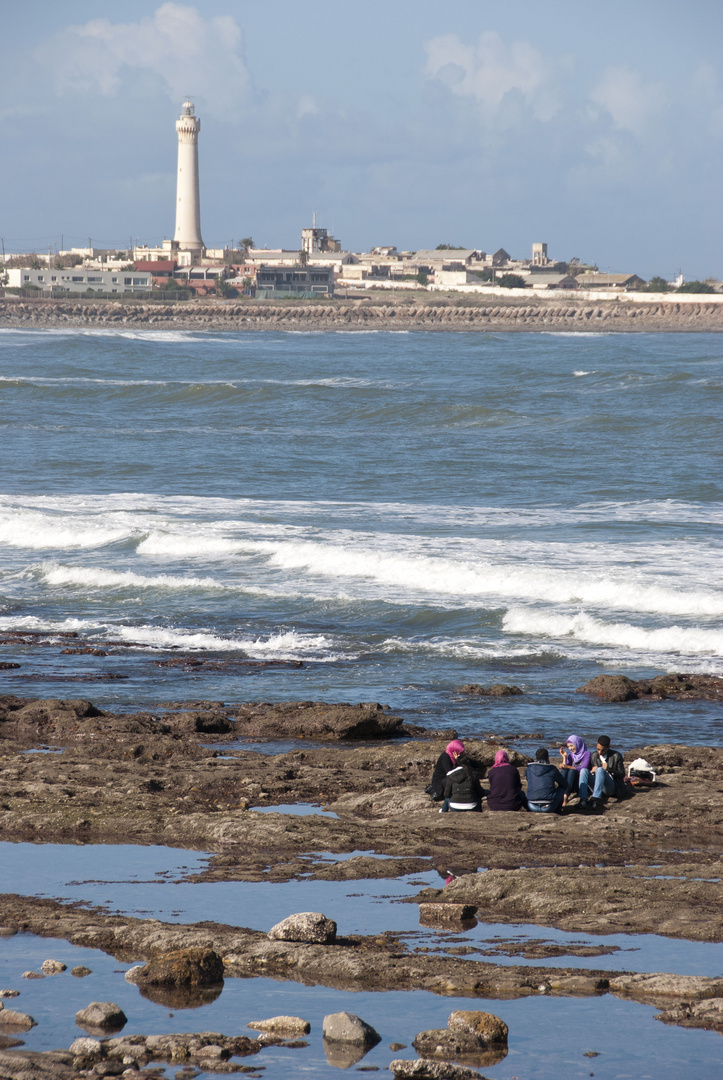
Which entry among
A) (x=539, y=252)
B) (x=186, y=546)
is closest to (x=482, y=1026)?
(x=186, y=546)

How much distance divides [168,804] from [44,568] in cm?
1114

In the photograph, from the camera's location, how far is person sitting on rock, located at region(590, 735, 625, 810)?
30.7ft

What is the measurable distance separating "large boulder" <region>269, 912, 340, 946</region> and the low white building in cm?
13557

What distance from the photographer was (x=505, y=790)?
912 cm

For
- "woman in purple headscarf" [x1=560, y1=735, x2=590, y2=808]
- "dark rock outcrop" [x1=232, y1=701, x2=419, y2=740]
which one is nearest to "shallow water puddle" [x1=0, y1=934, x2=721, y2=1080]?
"woman in purple headscarf" [x1=560, y1=735, x2=590, y2=808]

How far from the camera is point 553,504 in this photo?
1022 inches

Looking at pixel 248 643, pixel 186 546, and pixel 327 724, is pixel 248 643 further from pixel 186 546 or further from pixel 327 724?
pixel 186 546

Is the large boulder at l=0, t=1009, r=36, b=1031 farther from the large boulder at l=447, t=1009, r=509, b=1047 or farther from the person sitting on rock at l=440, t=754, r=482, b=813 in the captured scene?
the person sitting on rock at l=440, t=754, r=482, b=813

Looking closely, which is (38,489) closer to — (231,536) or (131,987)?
(231,536)

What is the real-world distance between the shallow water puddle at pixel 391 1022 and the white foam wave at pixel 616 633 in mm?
9805

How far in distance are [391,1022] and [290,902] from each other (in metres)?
1.60

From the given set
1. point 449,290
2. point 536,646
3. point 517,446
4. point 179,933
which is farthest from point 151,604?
point 449,290

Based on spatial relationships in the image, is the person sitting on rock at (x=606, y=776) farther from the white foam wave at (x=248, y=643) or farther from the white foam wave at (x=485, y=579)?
the white foam wave at (x=485, y=579)

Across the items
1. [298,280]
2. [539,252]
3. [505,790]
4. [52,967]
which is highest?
[539,252]
